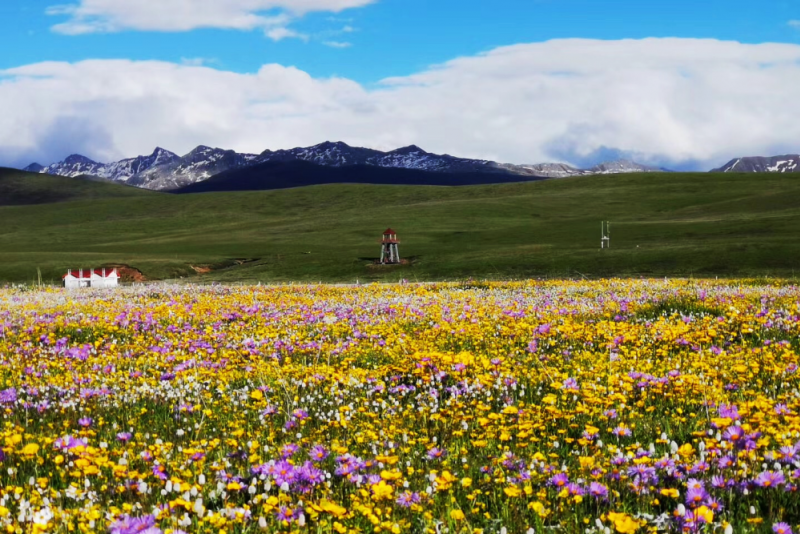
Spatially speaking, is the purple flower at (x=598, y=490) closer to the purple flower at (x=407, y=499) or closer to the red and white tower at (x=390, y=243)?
the purple flower at (x=407, y=499)

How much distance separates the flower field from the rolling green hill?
2407cm

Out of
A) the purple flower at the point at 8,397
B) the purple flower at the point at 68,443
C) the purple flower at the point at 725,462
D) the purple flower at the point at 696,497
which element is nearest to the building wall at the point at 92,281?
the purple flower at the point at 8,397

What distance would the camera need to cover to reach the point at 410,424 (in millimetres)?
7262

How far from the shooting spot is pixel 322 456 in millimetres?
5727

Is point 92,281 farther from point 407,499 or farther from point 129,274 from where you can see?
point 407,499

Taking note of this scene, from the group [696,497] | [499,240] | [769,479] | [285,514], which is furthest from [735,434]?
[499,240]

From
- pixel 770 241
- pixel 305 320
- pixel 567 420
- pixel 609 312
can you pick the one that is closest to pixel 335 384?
pixel 567 420

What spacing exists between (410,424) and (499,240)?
310ft

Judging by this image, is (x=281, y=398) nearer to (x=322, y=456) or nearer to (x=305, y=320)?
(x=322, y=456)

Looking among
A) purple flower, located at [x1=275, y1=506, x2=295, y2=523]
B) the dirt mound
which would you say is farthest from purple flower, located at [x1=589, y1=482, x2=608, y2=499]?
the dirt mound

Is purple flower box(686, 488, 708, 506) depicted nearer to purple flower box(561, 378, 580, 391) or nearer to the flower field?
the flower field

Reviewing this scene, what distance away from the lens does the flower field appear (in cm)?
486

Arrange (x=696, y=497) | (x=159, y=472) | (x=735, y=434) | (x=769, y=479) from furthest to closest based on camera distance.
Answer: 1. (x=159, y=472)
2. (x=735, y=434)
3. (x=769, y=479)
4. (x=696, y=497)

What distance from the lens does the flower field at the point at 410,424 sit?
486 cm
